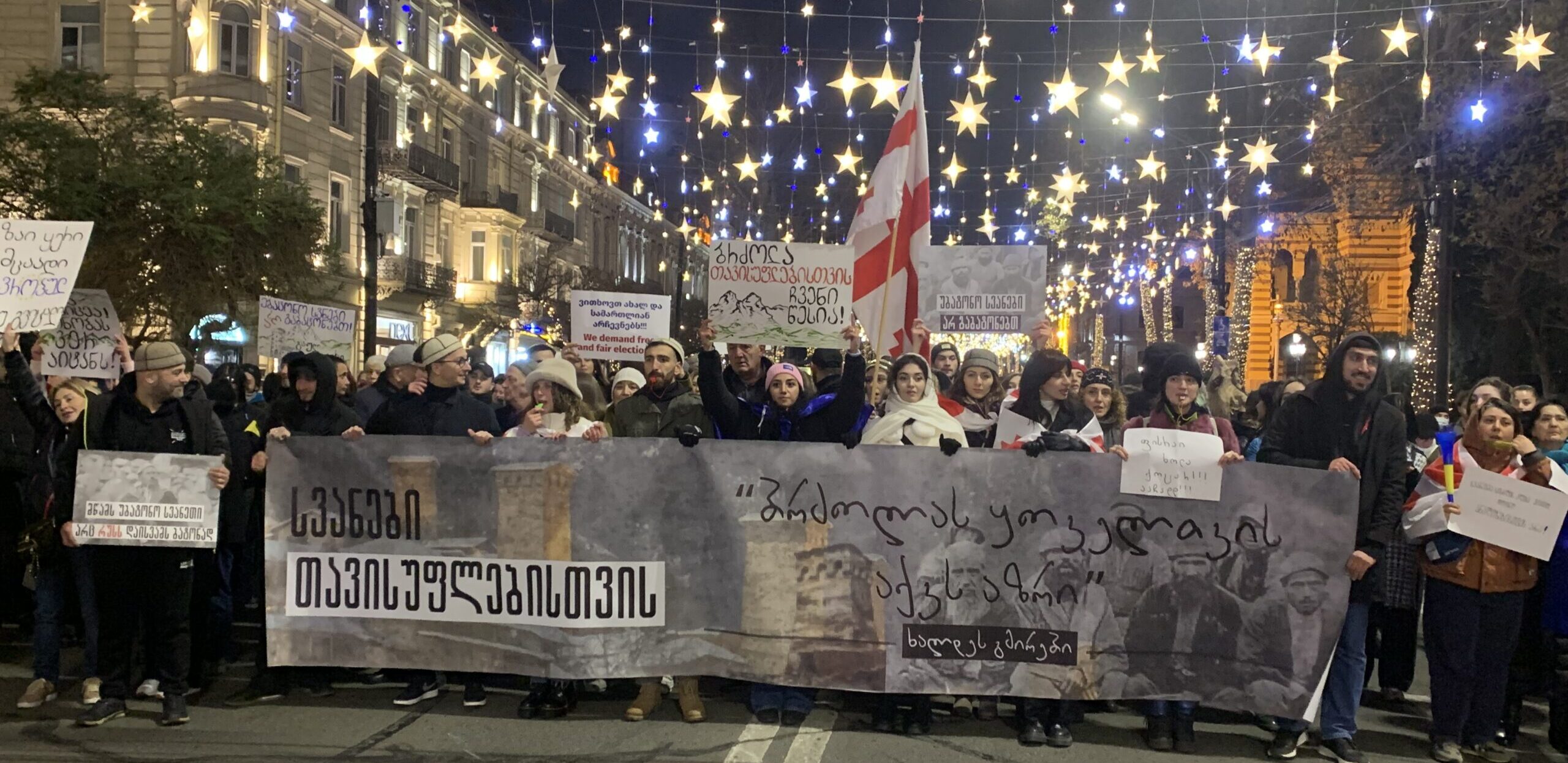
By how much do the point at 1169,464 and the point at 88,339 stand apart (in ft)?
22.8

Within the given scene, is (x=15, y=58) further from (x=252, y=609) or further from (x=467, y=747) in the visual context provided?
(x=467, y=747)

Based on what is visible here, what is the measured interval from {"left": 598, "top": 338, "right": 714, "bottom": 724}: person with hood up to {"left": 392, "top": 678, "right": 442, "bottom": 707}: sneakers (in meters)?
1.01

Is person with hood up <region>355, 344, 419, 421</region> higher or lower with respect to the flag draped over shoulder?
lower

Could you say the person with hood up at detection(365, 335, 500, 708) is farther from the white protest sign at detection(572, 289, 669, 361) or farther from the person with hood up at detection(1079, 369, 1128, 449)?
the white protest sign at detection(572, 289, 669, 361)

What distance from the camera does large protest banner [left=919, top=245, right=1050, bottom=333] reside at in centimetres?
979

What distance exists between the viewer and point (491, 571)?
592 centimetres

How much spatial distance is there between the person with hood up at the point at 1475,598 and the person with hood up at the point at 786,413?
274cm

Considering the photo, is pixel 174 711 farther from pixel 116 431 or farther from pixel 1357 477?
pixel 1357 477

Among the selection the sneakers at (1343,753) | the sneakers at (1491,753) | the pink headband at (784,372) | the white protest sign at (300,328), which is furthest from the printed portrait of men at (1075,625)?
the white protest sign at (300,328)

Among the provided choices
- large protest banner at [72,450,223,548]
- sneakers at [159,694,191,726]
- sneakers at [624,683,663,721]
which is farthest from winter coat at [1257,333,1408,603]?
sneakers at [159,694,191,726]

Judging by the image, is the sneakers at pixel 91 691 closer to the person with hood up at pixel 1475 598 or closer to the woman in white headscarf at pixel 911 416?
the woman in white headscarf at pixel 911 416

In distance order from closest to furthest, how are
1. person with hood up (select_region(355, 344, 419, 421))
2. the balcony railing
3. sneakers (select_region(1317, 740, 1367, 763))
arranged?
sneakers (select_region(1317, 740, 1367, 763)) → person with hood up (select_region(355, 344, 419, 421)) → the balcony railing

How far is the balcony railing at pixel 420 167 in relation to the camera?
3500cm

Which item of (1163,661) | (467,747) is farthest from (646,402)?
(1163,661)
